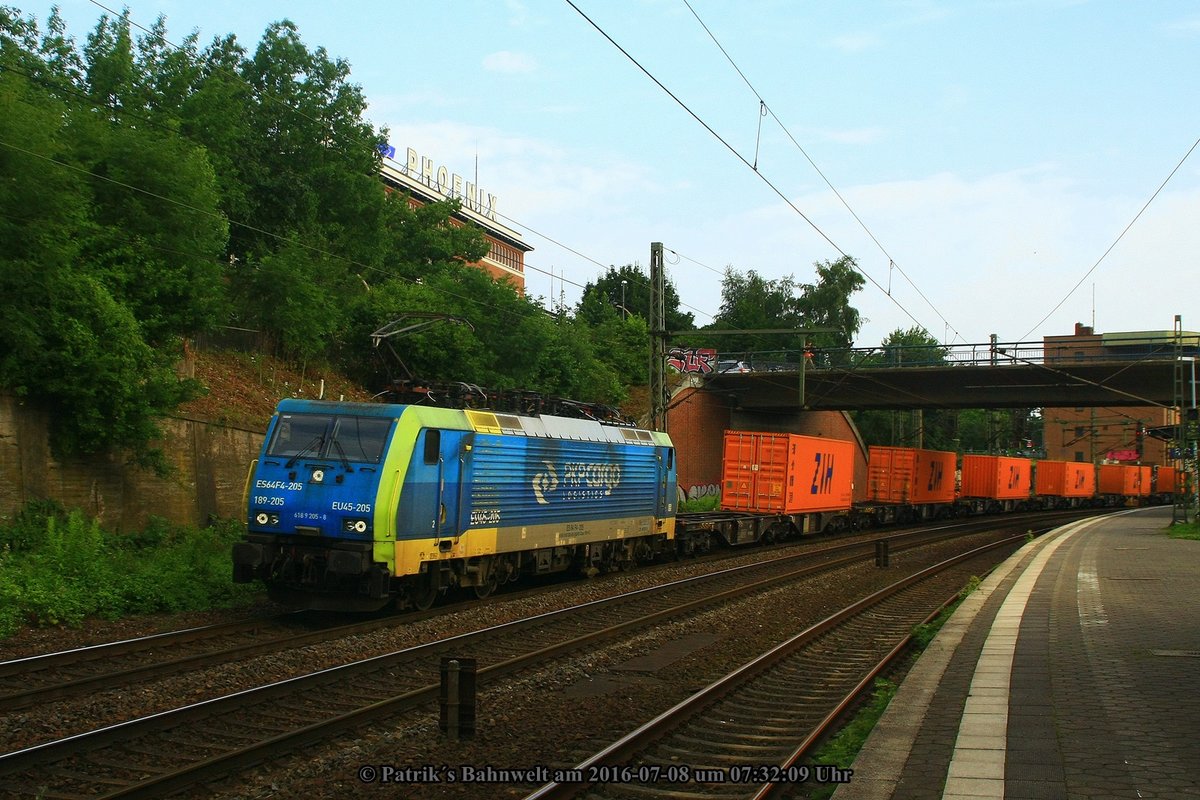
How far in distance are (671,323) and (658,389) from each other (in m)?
49.8

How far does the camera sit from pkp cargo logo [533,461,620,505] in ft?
56.7

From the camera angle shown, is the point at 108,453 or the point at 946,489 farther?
the point at 946,489

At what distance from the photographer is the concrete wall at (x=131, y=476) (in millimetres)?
17422

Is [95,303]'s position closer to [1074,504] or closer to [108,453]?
[108,453]

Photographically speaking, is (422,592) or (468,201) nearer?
(422,592)

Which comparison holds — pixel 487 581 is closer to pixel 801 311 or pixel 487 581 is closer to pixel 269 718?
pixel 269 718

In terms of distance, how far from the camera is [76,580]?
13820mm

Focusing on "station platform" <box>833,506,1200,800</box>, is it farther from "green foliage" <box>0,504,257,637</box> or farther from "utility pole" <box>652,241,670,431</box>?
"utility pole" <box>652,241,670,431</box>

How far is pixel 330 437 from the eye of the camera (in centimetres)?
1380

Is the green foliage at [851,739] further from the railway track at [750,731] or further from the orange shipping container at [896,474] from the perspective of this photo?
the orange shipping container at [896,474]

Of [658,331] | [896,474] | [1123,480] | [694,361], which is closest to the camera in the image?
[658,331]

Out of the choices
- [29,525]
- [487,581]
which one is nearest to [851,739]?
[487,581]

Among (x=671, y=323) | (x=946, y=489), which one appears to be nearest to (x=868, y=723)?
(x=946, y=489)

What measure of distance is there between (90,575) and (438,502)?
4.80 meters
